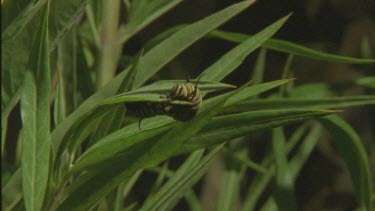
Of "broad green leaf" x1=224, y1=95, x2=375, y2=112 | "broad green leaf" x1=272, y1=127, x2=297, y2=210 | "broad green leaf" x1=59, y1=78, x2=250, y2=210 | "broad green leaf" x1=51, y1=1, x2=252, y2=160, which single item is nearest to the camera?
"broad green leaf" x1=59, y1=78, x2=250, y2=210

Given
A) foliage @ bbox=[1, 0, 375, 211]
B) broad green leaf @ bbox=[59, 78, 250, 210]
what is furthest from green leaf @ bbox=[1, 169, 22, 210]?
broad green leaf @ bbox=[59, 78, 250, 210]

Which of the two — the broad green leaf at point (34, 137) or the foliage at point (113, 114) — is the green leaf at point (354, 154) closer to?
the foliage at point (113, 114)

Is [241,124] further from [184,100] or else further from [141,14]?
[141,14]

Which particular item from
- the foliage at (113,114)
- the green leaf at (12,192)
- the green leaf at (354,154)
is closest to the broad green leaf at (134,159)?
the foliage at (113,114)

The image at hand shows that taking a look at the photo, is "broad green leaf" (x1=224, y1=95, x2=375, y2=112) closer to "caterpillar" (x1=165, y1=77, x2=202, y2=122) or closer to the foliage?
the foliage

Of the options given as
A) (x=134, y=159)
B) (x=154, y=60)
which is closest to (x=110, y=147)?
(x=134, y=159)

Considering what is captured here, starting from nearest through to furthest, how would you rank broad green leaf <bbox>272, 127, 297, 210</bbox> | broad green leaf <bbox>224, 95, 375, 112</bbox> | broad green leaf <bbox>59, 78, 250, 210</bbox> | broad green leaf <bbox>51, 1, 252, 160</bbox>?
broad green leaf <bbox>59, 78, 250, 210</bbox>, broad green leaf <bbox>51, 1, 252, 160</bbox>, broad green leaf <bbox>224, 95, 375, 112</bbox>, broad green leaf <bbox>272, 127, 297, 210</bbox>

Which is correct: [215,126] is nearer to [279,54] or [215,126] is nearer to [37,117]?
[37,117]
